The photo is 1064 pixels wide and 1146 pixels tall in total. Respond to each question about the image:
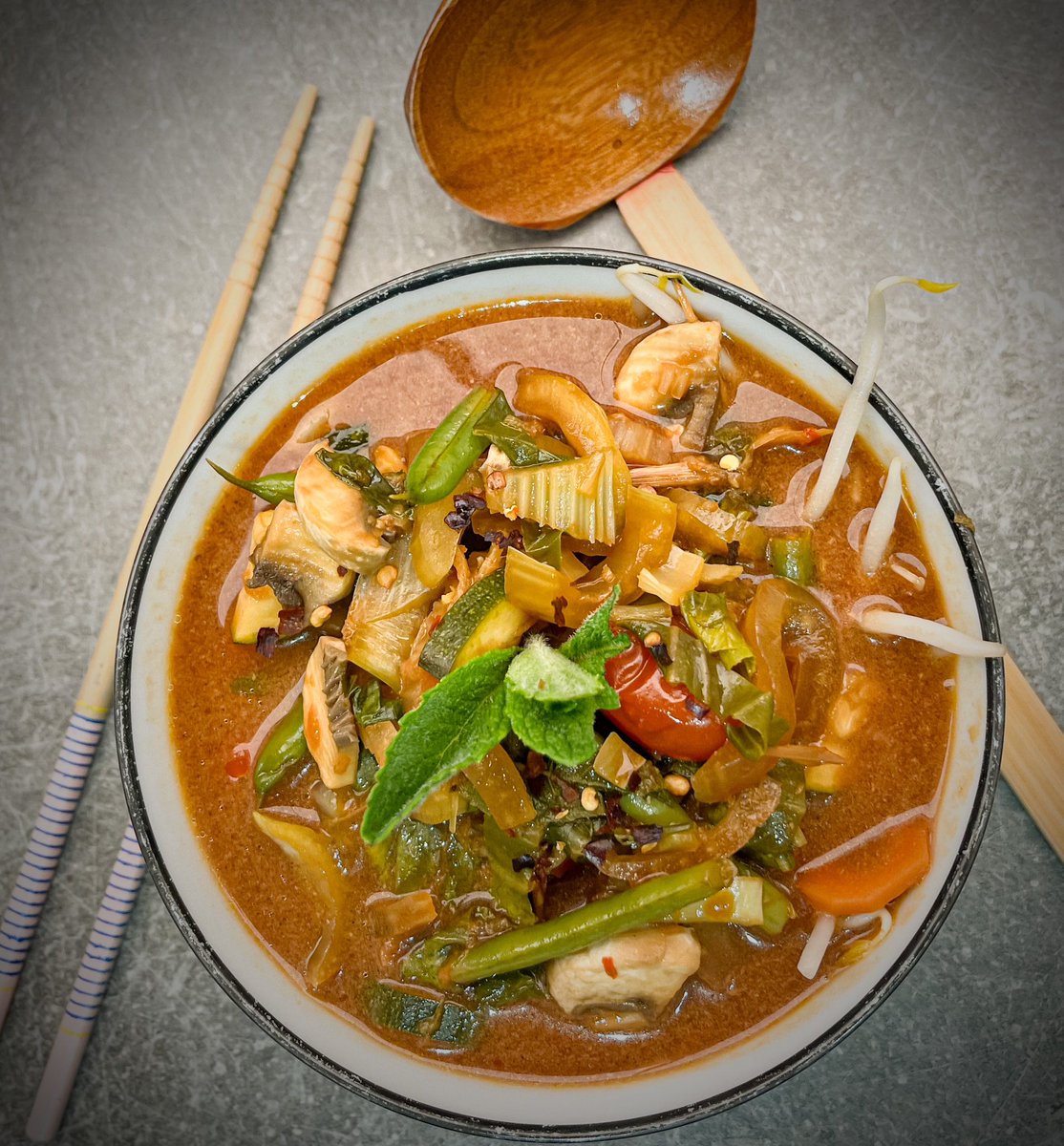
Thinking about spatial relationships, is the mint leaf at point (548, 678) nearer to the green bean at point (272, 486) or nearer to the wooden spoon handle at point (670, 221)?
the green bean at point (272, 486)

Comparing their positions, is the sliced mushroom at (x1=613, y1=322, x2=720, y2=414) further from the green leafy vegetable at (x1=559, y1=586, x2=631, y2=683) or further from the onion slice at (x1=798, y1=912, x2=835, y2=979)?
the onion slice at (x1=798, y1=912, x2=835, y2=979)

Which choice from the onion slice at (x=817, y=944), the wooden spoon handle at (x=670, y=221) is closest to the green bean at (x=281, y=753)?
the onion slice at (x=817, y=944)

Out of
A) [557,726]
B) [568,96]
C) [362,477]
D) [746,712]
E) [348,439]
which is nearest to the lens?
[557,726]

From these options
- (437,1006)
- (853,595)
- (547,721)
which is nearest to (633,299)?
(853,595)

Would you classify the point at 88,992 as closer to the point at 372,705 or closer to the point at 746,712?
the point at 372,705

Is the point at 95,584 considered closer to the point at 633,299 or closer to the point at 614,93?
the point at 633,299

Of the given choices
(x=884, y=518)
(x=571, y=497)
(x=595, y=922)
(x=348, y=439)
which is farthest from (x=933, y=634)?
(x=348, y=439)
